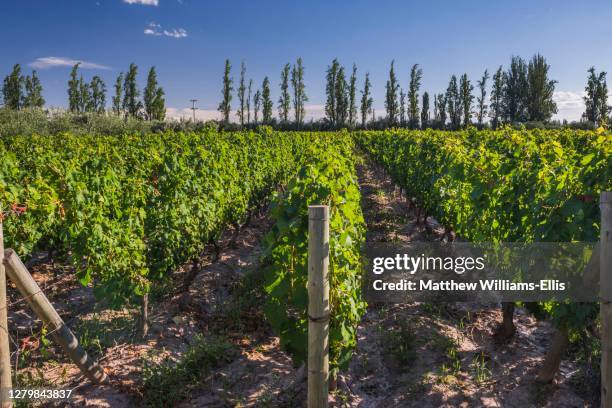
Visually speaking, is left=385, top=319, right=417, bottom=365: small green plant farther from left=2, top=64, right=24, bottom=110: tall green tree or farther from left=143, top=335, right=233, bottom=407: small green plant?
left=2, top=64, right=24, bottom=110: tall green tree

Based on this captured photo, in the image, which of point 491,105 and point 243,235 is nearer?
point 243,235

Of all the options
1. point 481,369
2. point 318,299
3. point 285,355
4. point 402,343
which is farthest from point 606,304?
point 285,355

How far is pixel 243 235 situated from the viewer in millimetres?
9711

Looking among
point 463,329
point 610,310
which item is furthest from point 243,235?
point 610,310

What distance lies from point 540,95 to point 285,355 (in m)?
78.9

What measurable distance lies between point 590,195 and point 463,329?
2.35 meters

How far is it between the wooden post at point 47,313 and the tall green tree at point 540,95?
77.7 metres

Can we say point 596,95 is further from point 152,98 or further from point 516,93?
point 152,98

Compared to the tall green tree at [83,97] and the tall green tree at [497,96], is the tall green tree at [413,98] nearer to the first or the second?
the tall green tree at [497,96]

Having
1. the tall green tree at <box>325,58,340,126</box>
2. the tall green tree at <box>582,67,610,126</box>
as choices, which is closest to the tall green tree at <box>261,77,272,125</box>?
the tall green tree at <box>325,58,340,126</box>

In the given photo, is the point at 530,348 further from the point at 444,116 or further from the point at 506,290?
the point at 444,116

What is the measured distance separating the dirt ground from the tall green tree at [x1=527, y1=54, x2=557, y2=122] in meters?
74.9

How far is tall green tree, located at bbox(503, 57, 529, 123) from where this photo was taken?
7175 centimetres

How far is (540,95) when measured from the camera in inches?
2790
